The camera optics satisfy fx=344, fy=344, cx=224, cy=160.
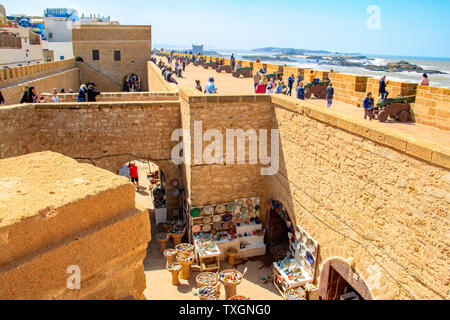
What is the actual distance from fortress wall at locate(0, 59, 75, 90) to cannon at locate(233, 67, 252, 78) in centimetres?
1141

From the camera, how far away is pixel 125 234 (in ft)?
6.91

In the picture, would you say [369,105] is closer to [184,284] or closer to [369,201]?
[369,201]

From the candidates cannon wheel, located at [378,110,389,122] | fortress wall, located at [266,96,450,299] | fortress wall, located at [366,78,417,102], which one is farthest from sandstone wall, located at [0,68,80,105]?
fortress wall, located at [366,78,417,102]

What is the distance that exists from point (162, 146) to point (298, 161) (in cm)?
473

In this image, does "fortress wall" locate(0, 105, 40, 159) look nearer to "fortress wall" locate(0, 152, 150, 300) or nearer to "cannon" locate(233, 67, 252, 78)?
"fortress wall" locate(0, 152, 150, 300)

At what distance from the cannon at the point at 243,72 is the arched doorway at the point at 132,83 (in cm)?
1220

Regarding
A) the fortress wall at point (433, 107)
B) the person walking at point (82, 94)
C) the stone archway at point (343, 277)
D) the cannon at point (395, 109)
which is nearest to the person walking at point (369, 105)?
the cannon at point (395, 109)

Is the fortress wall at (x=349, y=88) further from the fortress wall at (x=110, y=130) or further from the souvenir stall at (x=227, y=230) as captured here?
the fortress wall at (x=110, y=130)

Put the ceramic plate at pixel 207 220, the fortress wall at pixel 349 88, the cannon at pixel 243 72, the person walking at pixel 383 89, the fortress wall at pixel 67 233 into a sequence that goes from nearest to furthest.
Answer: the fortress wall at pixel 67 233 < the ceramic plate at pixel 207 220 < the person walking at pixel 383 89 < the fortress wall at pixel 349 88 < the cannon at pixel 243 72

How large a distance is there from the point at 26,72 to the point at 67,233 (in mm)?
18762

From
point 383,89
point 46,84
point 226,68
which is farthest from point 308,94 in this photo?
point 46,84

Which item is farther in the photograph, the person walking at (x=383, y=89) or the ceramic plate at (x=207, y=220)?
the person walking at (x=383, y=89)

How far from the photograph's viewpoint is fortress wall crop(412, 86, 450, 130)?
28.2 feet

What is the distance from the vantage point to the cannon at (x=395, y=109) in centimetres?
967
